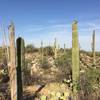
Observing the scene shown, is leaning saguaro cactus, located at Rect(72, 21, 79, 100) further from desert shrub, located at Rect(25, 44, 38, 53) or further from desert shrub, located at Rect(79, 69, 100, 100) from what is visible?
desert shrub, located at Rect(25, 44, 38, 53)

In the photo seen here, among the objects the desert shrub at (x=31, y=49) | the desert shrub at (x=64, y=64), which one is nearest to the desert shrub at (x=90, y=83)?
the desert shrub at (x=64, y=64)

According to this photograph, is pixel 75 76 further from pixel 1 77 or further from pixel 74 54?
pixel 1 77

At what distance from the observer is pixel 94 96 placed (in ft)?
26.1

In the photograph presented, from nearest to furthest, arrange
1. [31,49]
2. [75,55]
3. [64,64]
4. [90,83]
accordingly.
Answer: [90,83], [75,55], [64,64], [31,49]

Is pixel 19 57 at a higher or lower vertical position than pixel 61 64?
higher

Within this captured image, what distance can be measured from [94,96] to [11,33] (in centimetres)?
313

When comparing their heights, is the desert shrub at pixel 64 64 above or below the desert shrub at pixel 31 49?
below

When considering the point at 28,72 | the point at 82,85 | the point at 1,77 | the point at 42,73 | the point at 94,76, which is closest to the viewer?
the point at 82,85

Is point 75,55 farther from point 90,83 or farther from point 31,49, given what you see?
point 31,49

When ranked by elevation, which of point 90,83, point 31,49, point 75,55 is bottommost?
point 90,83

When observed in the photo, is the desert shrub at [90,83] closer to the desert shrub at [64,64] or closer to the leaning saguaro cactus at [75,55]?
the leaning saguaro cactus at [75,55]

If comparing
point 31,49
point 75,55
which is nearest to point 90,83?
point 75,55

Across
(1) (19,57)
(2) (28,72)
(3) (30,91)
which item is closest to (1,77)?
(2) (28,72)

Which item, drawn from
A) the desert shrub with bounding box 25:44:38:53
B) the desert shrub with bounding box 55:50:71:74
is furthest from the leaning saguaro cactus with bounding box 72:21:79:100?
the desert shrub with bounding box 25:44:38:53
